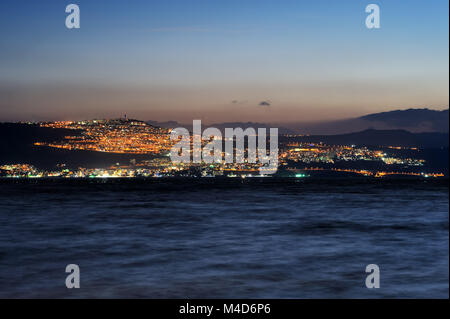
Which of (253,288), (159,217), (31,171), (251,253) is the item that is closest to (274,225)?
(159,217)

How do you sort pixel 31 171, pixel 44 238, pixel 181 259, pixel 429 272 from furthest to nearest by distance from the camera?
1. pixel 31 171
2. pixel 44 238
3. pixel 181 259
4. pixel 429 272

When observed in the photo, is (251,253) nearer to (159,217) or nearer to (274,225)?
(274,225)
